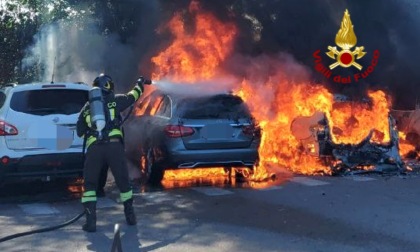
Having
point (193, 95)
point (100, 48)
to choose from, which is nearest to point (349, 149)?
point (193, 95)

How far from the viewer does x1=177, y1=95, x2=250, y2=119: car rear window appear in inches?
343

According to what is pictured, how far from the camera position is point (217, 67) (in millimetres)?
12359

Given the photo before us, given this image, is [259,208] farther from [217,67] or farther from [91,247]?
[217,67]

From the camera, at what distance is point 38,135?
308 inches

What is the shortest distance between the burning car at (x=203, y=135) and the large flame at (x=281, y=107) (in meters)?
0.95

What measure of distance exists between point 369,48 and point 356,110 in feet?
12.1

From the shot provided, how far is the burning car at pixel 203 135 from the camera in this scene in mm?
8609

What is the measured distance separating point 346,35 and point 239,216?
844 centimetres

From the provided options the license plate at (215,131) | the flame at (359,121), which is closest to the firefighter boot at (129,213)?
the license plate at (215,131)

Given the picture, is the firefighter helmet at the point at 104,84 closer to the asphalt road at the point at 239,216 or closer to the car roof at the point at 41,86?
the asphalt road at the point at 239,216

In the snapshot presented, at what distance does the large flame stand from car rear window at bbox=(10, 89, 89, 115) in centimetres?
268

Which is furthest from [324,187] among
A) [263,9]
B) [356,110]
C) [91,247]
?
[263,9]

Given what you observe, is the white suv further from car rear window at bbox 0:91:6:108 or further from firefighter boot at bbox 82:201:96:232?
firefighter boot at bbox 82:201:96:232

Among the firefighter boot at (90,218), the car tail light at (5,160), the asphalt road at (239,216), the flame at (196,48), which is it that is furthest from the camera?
the flame at (196,48)
